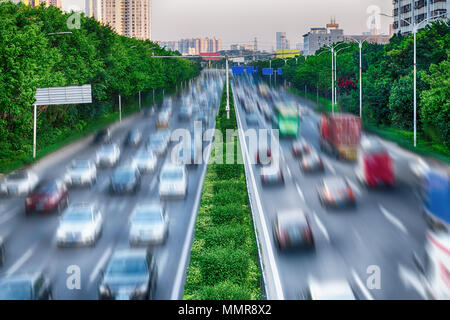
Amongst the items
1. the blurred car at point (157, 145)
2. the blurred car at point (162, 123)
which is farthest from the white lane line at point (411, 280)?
the blurred car at point (162, 123)

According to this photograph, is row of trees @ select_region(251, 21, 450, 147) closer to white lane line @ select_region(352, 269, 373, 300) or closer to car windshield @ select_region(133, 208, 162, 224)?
white lane line @ select_region(352, 269, 373, 300)

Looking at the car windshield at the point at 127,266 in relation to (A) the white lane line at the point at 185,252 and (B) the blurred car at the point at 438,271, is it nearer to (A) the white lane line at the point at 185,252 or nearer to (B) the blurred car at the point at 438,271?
(A) the white lane line at the point at 185,252

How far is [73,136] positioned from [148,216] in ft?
111

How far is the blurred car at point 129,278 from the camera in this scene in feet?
55.1

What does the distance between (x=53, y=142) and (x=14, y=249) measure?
2772 centimetres

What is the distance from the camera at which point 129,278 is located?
680 inches

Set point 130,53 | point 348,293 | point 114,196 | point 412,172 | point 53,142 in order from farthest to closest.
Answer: point 130,53, point 53,142, point 412,172, point 114,196, point 348,293

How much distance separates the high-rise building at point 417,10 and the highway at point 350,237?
7689cm

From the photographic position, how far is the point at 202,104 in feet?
311

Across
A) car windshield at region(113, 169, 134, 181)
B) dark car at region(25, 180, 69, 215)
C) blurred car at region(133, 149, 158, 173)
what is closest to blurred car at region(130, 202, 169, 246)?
dark car at region(25, 180, 69, 215)

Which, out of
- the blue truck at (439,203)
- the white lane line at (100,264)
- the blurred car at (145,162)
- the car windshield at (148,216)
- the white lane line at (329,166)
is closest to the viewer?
the white lane line at (100,264)
